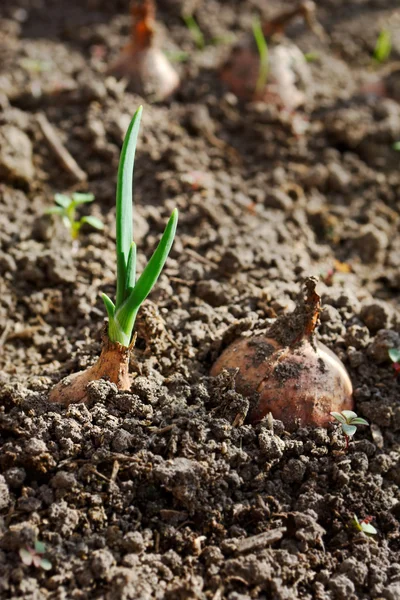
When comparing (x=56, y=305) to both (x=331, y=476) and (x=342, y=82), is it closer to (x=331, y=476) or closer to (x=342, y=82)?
(x=331, y=476)

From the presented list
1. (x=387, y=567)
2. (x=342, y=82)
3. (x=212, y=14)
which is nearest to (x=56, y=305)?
(x=387, y=567)

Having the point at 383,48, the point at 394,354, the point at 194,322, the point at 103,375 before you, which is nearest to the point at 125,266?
the point at 103,375

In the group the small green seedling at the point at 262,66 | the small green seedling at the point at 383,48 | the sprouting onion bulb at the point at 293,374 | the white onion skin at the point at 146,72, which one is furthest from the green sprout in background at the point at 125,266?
the small green seedling at the point at 383,48

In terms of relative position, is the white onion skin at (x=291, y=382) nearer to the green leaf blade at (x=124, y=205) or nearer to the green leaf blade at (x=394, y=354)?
the green leaf blade at (x=394, y=354)

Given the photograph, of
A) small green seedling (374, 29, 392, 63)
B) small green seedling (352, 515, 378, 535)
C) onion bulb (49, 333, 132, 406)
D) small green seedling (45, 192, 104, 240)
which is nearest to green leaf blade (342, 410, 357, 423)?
small green seedling (352, 515, 378, 535)

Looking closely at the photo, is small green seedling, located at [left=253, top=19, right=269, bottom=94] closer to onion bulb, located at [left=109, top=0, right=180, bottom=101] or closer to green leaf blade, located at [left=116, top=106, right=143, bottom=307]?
onion bulb, located at [left=109, top=0, right=180, bottom=101]

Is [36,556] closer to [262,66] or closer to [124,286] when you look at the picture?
[124,286]
